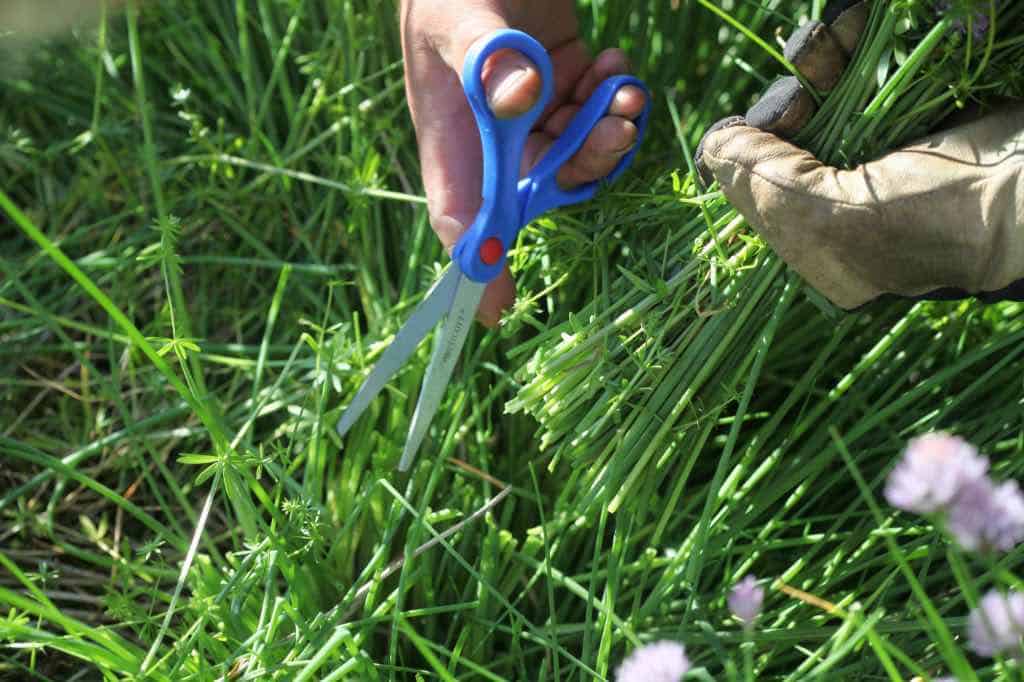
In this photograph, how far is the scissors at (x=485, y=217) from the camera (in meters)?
1.06

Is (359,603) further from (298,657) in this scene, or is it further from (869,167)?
(869,167)

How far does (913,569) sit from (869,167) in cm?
43

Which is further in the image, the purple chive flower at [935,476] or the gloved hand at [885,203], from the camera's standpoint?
the gloved hand at [885,203]

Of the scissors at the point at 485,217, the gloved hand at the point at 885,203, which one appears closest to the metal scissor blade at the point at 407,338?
the scissors at the point at 485,217

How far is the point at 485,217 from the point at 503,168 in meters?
0.05

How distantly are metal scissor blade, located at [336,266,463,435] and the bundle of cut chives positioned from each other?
11cm

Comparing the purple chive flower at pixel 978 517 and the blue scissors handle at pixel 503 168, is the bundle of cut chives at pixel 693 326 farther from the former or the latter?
the purple chive flower at pixel 978 517

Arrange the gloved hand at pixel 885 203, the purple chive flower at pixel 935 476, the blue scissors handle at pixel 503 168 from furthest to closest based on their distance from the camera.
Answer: the blue scissors handle at pixel 503 168, the gloved hand at pixel 885 203, the purple chive flower at pixel 935 476

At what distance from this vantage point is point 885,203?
0.95 meters

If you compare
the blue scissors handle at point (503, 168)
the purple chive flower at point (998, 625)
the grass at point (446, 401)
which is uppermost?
the blue scissors handle at point (503, 168)

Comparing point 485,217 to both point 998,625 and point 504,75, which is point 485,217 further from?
point 998,625

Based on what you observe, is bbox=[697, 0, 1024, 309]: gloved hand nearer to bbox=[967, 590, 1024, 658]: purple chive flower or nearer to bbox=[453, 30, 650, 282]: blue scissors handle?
bbox=[453, 30, 650, 282]: blue scissors handle

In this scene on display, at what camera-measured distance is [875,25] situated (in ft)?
3.30

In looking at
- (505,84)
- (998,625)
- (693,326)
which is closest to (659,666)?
(998,625)
